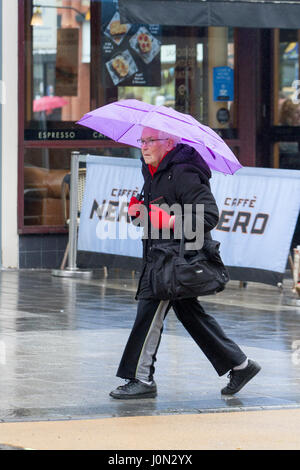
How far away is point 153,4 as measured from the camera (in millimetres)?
13734

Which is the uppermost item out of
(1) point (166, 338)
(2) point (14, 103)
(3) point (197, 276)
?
(2) point (14, 103)

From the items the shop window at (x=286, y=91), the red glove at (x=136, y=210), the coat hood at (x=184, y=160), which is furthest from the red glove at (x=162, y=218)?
the shop window at (x=286, y=91)

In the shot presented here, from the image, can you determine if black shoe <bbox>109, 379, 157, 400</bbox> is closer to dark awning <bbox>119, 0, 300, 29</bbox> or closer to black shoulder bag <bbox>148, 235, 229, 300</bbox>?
black shoulder bag <bbox>148, 235, 229, 300</bbox>

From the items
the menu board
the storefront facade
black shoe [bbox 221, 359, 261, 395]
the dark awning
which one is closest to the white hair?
black shoe [bbox 221, 359, 261, 395]

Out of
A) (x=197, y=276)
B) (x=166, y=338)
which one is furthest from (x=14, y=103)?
(x=197, y=276)

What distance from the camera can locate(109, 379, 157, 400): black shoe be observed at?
7059 millimetres

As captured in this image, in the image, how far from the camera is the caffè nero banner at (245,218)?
12055mm

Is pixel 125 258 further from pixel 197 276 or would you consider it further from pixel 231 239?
pixel 197 276

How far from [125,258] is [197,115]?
3.53 meters

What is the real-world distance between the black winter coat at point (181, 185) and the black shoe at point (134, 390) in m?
0.56

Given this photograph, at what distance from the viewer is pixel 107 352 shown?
Result: 345 inches

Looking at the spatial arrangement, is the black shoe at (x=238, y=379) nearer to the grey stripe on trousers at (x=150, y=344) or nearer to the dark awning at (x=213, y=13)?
the grey stripe on trousers at (x=150, y=344)
